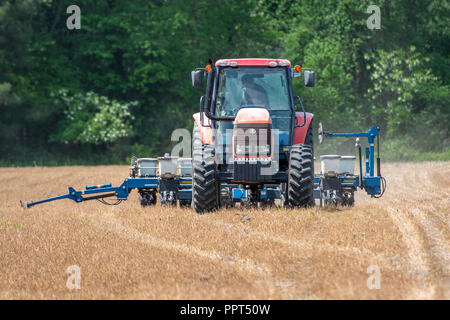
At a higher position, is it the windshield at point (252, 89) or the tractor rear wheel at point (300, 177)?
the windshield at point (252, 89)

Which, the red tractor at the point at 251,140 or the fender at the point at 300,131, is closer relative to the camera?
the red tractor at the point at 251,140

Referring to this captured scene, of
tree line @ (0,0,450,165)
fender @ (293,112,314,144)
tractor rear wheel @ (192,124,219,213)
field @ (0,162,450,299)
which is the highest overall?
tree line @ (0,0,450,165)

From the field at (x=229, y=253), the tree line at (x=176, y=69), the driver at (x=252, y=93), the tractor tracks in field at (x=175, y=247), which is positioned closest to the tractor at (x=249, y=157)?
the driver at (x=252, y=93)

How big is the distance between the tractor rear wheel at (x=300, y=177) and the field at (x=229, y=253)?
0.26 m

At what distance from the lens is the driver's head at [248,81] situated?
12.6 metres

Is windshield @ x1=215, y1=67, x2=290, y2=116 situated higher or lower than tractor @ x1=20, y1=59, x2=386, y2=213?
higher

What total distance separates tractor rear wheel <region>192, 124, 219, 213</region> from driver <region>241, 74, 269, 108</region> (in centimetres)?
120

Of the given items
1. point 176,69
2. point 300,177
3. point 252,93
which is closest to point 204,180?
point 300,177

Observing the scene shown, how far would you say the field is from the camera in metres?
6.89

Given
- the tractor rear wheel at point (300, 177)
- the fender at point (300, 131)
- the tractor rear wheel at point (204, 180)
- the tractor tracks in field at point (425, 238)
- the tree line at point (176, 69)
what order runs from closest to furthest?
the tractor tracks in field at point (425, 238) < the tractor rear wheel at point (300, 177) < the tractor rear wheel at point (204, 180) < the fender at point (300, 131) < the tree line at point (176, 69)

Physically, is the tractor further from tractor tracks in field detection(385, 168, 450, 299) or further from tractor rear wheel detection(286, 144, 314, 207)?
tractor tracks in field detection(385, 168, 450, 299)

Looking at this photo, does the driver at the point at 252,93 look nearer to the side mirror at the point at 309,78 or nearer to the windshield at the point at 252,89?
the windshield at the point at 252,89

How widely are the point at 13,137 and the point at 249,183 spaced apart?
26324mm

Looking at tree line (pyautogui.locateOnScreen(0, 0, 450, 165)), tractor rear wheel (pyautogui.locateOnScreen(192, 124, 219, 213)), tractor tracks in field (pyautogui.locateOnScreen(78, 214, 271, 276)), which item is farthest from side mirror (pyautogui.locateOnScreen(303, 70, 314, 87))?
tree line (pyautogui.locateOnScreen(0, 0, 450, 165))
